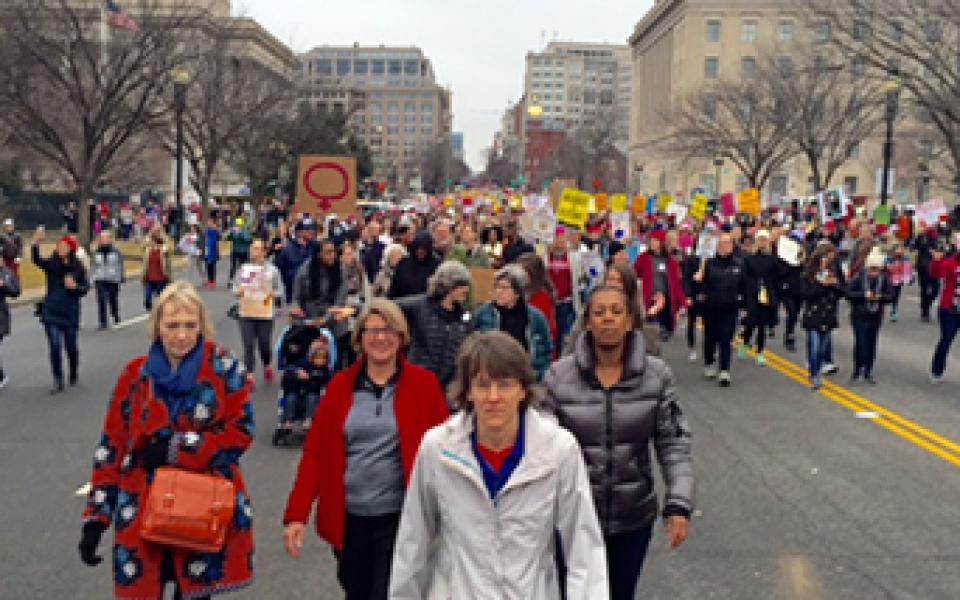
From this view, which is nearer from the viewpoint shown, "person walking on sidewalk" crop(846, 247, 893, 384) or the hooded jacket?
the hooded jacket

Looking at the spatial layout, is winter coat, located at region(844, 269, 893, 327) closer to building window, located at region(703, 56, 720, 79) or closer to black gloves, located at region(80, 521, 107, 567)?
black gloves, located at region(80, 521, 107, 567)

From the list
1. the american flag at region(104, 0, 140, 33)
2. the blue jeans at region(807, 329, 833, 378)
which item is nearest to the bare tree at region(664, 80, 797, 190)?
the american flag at region(104, 0, 140, 33)

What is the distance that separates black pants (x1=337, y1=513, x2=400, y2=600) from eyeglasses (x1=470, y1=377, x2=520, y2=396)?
47.4 inches

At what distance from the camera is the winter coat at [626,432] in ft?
12.7

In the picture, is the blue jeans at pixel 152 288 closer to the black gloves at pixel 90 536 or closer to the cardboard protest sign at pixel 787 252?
the cardboard protest sign at pixel 787 252

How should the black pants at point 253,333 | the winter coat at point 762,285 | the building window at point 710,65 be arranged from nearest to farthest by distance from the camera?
the black pants at point 253,333
the winter coat at point 762,285
the building window at point 710,65

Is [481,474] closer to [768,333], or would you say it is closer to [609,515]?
[609,515]

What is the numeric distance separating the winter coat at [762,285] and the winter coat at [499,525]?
1059 centimetres

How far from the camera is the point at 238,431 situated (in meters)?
3.98

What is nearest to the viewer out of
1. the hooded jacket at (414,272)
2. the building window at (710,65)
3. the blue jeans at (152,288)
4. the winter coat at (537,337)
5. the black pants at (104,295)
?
the winter coat at (537,337)

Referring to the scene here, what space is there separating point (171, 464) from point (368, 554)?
2.91 feet

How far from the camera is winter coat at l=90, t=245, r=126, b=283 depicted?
16.1 metres

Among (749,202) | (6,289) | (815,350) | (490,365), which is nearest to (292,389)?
(6,289)

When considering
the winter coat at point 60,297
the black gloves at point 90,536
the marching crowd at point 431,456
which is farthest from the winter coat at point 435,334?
the winter coat at point 60,297
